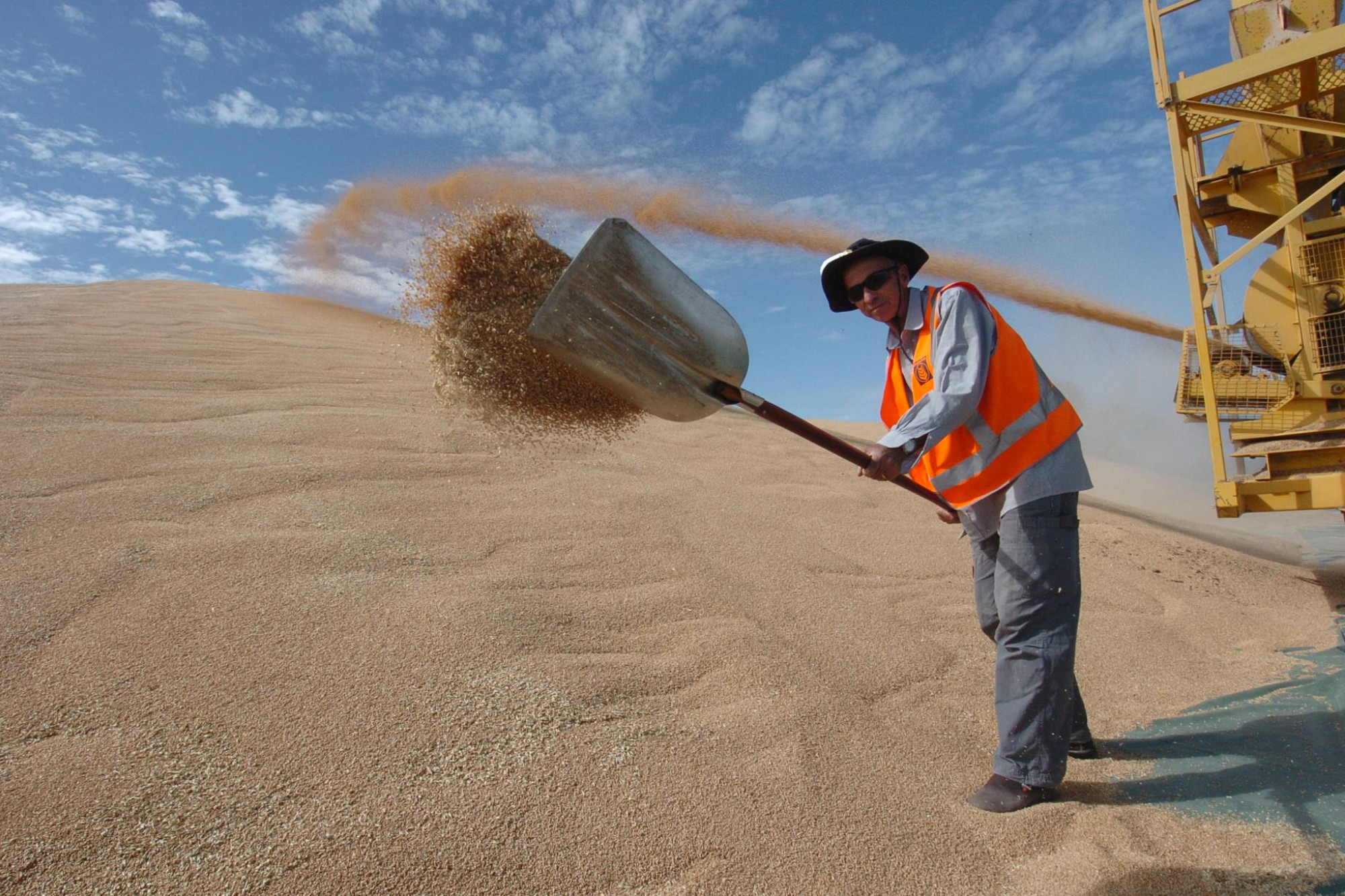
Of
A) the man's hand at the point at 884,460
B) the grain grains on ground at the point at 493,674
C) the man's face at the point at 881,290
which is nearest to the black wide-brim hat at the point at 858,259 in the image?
the man's face at the point at 881,290

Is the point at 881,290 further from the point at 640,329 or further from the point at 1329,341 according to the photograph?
the point at 1329,341

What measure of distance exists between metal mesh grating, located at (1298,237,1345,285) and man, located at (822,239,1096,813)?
342cm

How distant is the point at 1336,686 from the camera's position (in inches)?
112

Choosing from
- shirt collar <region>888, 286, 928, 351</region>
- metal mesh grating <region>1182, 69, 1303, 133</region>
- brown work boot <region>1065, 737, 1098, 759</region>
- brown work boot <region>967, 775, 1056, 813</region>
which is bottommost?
brown work boot <region>1065, 737, 1098, 759</region>

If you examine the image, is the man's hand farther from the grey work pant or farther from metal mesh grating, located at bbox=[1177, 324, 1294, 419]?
metal mesh grating, located at bbox=[1177, 324, 1294, 419]

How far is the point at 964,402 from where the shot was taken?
6.89 ft

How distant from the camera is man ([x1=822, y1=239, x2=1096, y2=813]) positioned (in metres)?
2.07

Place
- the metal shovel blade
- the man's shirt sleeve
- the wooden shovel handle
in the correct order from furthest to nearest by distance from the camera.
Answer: the wooden shovel handle < the metal shovel blade < the man's shirt sleeve

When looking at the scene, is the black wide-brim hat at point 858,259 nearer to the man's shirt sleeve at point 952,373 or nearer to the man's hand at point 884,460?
the man's shirt sleeve at point 952,373

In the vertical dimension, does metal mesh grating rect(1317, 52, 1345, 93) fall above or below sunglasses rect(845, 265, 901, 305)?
above

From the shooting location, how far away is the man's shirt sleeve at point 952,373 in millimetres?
2102

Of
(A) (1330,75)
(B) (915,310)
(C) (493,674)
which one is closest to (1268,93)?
(A) (1330,75)

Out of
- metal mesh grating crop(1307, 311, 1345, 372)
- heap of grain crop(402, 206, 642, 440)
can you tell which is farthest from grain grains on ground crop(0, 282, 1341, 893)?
metal mesh grating crop(1307, 311, 1345, 372)

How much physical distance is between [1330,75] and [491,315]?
15.0ft
